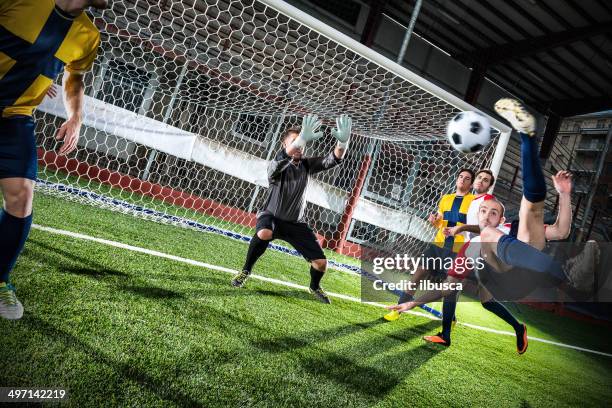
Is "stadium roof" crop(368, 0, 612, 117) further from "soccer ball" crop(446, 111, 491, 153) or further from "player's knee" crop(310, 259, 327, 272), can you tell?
"player's knee" crop(310, 259, 327, 272)

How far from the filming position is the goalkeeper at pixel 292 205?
3287 millimetres

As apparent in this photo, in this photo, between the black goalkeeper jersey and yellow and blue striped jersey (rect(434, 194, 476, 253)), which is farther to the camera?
yellow and blue striped jersey (rect(434, 194, 476, 253))

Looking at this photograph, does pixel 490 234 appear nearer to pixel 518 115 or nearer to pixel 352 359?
pixel 518 115

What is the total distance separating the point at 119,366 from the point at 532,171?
2506mm

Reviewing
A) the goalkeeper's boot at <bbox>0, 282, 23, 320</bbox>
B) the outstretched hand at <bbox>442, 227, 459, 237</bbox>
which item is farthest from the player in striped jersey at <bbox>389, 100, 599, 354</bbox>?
the goalkeeper's boot at <bbox>0, 282, 23, 320</bbox>

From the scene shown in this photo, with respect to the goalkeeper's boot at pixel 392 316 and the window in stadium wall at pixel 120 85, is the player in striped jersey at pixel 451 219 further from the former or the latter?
the window in stadium wall at pixel 120 85

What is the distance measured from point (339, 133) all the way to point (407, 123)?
2.45 m

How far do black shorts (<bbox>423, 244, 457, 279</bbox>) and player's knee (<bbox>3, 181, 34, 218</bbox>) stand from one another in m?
3.63

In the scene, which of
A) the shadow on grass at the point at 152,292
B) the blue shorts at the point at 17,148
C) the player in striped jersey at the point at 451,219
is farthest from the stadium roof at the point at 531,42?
the blue shorts at the point at 17,148

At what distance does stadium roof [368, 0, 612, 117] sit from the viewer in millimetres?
9453

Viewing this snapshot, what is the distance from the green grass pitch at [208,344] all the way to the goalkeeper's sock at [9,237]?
0.22 meters

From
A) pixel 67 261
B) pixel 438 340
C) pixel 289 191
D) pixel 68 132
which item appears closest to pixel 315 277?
pixel 289 191

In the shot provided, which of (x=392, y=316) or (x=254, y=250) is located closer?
(x=254, y=250)

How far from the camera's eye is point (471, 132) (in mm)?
3701
